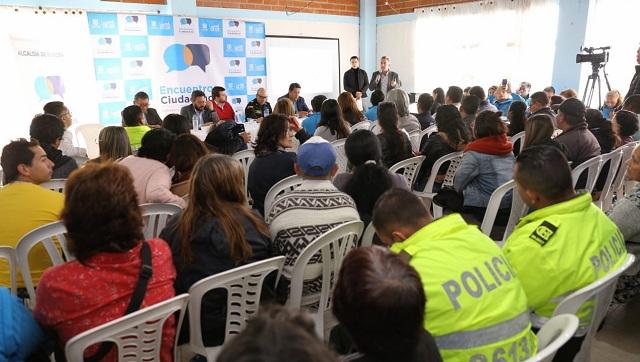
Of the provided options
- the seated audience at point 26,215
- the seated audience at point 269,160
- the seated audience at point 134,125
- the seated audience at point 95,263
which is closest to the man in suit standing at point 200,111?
the seated audience at point 134,125

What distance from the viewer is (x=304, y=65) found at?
8.53 meters

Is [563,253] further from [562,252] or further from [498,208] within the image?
[498,208]

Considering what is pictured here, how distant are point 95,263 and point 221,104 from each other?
520 cm

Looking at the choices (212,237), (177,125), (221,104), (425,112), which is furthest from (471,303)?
(221,104)

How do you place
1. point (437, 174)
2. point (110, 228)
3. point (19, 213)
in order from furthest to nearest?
point (437, 174)
point (19, 213)
point (110, 228)

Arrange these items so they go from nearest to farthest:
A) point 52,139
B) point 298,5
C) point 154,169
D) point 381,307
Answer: point 381,307 < point 154,169 < point 52,139 < point 298,5

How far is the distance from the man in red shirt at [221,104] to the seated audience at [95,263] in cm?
493

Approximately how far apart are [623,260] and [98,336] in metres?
1.68

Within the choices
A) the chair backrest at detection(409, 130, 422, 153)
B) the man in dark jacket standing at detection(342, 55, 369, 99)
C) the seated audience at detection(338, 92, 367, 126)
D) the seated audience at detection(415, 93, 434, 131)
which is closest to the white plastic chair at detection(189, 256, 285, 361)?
the chair backrest at detection(409, 130, 422, 153)

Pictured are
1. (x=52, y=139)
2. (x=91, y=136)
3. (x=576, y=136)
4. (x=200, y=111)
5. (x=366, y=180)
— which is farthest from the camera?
(x=200, y=111)

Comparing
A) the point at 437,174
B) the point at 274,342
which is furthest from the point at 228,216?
the point at 437,174

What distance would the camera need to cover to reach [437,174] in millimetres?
3676

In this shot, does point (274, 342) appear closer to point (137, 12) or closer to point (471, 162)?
point (471, 162)

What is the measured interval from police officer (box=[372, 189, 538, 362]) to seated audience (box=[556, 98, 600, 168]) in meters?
2.51
